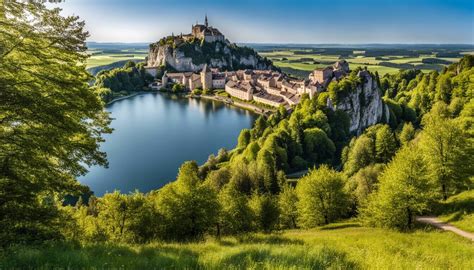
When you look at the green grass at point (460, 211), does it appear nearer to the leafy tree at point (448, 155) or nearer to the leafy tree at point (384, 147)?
the leafy tree at point (448, 155)

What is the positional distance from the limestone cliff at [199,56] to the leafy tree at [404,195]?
13855 centimetres

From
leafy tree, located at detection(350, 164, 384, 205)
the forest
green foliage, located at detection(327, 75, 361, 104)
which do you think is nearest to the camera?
the forest

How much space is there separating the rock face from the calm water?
21.8 meters

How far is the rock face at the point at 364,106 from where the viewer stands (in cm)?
5972

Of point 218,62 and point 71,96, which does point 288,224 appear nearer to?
point 71,96

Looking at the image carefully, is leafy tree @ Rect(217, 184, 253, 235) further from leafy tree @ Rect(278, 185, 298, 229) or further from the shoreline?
the shoreline

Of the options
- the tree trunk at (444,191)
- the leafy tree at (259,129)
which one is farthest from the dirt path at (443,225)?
the leafy tree at (259,129)

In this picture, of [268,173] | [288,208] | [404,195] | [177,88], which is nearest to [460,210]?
[404,195]

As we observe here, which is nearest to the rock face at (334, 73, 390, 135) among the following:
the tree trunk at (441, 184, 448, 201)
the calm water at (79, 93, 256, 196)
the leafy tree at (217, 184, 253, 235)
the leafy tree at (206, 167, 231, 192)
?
the calm water at (79, 93, 256, 196)

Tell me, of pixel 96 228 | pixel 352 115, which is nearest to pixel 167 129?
pixel 352 115

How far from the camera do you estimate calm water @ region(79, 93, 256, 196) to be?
46562mm

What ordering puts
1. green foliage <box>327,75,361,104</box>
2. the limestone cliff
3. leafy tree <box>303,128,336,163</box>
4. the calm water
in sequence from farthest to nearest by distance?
the limestone cliff
green foliage <box>327,75,361,104</box>
leafy tree <box>303,128,336,163</box>
the calm water

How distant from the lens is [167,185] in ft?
85.0

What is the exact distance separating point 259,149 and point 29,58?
1523 inches
